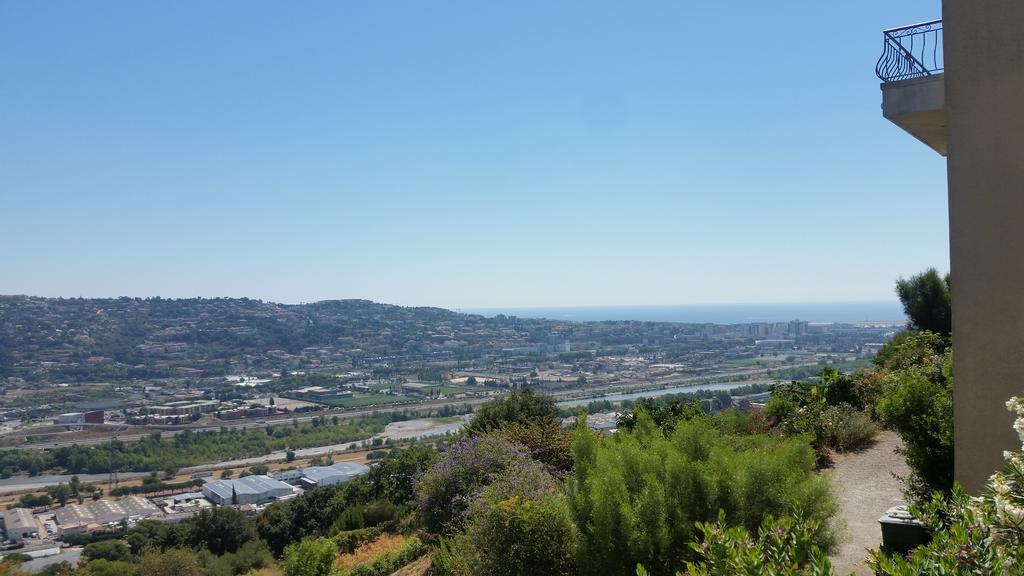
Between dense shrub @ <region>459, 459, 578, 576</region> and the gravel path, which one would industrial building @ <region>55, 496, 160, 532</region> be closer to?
dense shrub @ <region>459, 459, 578, 576</region>

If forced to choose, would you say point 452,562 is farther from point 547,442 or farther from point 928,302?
point 928,302

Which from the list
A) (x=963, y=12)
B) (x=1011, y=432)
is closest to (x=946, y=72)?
(x=963, y=12)

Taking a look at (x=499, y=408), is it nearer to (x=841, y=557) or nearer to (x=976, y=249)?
(x=841, y=557)

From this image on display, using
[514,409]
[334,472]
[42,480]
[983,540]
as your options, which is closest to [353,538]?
[514,409]

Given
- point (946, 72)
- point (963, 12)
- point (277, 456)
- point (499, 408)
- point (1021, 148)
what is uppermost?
point (963, 12)

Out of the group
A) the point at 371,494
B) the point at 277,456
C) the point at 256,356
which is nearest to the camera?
the point at 371,494
